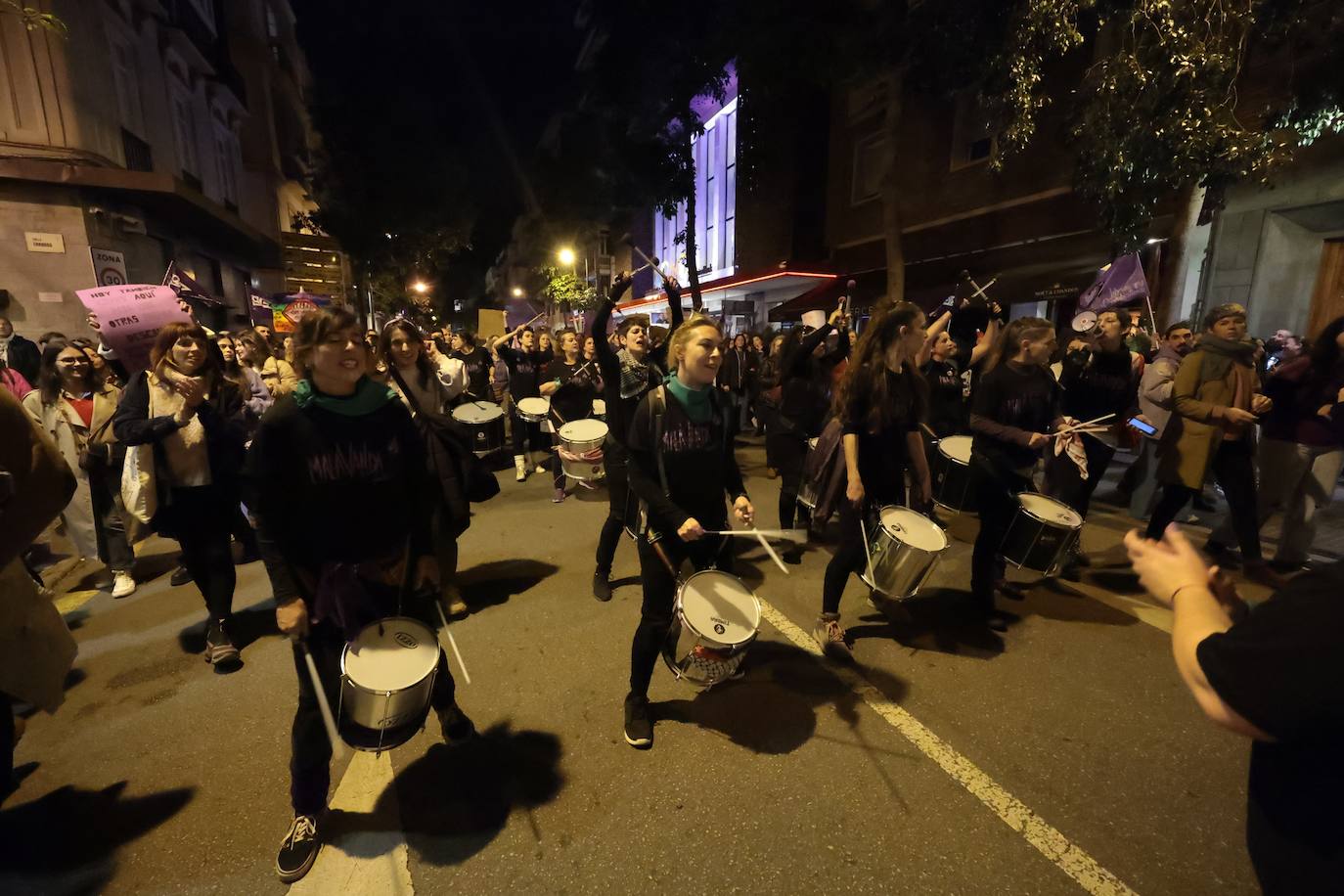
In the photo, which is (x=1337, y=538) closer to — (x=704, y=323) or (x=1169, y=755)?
(x=1169, y=755)

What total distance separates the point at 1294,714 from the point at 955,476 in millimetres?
4224

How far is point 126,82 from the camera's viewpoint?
42.3 feet

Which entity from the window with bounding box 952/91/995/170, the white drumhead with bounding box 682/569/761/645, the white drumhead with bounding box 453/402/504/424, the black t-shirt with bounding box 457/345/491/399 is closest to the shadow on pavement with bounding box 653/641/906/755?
the white drumhead with bounding box 682/569/761/645

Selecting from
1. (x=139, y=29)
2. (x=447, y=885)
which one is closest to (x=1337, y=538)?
(x=447, y=885)

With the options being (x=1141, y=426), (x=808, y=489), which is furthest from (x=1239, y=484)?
(x=808, y=489)

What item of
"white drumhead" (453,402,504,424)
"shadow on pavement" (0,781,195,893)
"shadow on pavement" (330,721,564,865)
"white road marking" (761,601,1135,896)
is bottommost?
"shadow on pavement" (0,781,195,893)

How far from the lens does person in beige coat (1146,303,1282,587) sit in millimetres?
4469

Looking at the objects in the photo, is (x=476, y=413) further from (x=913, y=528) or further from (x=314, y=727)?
(x=913, y=528)

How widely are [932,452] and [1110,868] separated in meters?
3.62

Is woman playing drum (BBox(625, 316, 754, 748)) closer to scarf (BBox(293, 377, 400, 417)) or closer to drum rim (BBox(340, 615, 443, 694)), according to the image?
drum rim (BBox(340, 615, 443, 694))

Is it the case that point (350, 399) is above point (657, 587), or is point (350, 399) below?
above

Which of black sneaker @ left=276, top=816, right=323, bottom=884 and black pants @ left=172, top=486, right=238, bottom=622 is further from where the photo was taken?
black pants @ left=172, top=486, right=238, bottom=622

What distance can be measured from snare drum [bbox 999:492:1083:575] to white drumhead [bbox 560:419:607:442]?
3359 mm

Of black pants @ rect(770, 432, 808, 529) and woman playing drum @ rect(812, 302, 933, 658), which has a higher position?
woman playing drum @ rect(812, 302, 933, 658)
